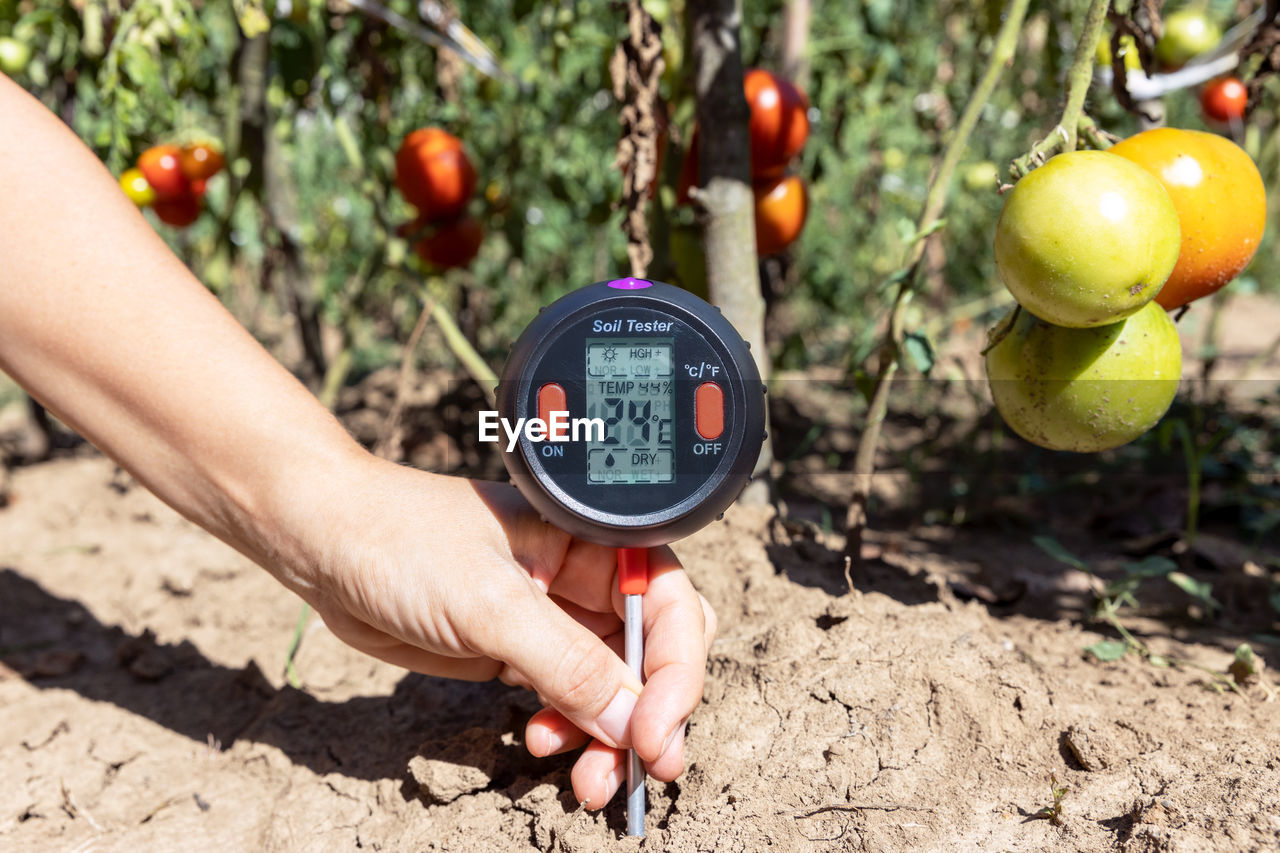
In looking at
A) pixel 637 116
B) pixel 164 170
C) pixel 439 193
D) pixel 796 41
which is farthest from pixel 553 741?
pixel 796 41

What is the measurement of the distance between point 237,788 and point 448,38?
1809 mm

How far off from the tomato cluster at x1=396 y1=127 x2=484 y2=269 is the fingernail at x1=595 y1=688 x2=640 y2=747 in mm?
1785

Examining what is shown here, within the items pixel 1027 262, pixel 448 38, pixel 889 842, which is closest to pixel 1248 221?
pixel 1027 262

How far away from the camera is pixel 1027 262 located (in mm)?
974

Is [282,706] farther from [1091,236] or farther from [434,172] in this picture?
[434,172]

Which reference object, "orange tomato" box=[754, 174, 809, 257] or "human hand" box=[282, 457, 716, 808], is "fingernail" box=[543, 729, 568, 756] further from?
"orange tomato" box=[754, 174, 809, 257]

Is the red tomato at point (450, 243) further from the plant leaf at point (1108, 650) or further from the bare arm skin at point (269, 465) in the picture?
the plant leaf at point (1108, 650)

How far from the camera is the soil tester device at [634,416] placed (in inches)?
38.2

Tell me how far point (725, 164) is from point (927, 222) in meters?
0.36

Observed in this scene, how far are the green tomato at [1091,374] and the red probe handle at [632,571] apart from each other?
0.48 m

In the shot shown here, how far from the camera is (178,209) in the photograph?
2670 millimetres

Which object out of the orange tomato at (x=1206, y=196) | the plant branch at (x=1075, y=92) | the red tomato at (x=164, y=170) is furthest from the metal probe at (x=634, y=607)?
the red tomato at (x=164, y=170)

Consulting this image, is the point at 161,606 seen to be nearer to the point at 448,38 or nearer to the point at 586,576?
the point at 586,576

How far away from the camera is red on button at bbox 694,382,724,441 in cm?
98
